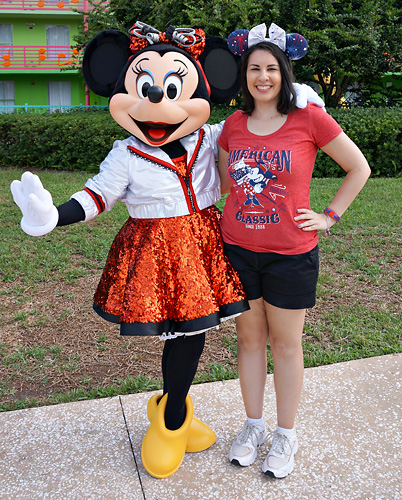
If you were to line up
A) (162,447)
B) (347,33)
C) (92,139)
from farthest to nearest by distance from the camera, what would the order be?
1. (92,139)
2. (347,33)
3. (162,447)

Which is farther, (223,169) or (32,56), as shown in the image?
(32,56)

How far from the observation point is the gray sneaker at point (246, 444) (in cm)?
233

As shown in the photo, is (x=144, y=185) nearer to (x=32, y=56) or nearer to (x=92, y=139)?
(x=92, y=139)

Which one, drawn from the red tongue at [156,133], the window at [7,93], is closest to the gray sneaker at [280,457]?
the red tongue at [156,133]

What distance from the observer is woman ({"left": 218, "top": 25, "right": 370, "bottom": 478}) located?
2055 mm

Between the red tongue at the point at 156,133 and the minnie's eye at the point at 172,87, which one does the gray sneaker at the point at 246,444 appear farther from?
the minnie's eye at the point at 172,87

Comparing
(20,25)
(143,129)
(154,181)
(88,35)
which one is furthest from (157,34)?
(20,25)

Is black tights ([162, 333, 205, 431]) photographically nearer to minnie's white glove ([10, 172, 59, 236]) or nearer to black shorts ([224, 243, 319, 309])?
black shorts ([224, 243, 319, 309])

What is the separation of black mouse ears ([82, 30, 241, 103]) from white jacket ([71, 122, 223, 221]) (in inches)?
13.2

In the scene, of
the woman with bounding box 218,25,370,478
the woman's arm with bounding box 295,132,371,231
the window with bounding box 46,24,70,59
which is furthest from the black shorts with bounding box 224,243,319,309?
the window with bounding box 46,24,70,59

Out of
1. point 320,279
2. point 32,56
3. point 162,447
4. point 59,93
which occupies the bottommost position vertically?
point 59,93

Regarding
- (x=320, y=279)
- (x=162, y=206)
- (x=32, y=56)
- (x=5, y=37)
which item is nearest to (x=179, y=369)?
(x=162, y=206)

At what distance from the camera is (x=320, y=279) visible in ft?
15.0

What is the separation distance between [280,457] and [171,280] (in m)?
0.91
